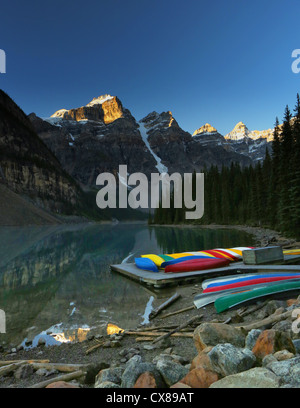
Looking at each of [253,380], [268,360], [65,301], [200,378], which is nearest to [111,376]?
[200,378]

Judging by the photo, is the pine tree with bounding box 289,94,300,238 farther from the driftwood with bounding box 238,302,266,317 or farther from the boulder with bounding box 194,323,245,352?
the boulder with bounding box 194,323,245,352

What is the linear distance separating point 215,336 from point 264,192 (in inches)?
2249

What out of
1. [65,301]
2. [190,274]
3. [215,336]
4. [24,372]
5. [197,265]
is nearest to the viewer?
[215,336]

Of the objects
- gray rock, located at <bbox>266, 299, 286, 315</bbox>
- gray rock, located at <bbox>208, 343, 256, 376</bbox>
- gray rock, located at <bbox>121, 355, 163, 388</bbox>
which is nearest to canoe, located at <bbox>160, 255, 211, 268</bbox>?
gray rock, located at <bbox>266, 299, 286, 315</bbox>

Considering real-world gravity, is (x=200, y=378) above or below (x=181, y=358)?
above

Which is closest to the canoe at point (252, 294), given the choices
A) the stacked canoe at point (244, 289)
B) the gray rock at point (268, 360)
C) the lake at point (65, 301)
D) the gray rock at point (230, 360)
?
the stacked canoe at point (244, 289)

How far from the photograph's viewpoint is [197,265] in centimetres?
1606

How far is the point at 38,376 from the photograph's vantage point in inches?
224

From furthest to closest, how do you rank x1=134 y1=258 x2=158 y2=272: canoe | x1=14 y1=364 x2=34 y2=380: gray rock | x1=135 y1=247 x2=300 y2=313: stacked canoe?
1. x1=134 y1=258 x2=158 y2=272: canoe
2. x1=135 y1=247 x2=300 y2=313: stacked canoe
3. x1=14 y1=364 x2=34 y2=380: gray rock

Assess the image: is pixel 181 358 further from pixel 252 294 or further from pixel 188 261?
pixel 188 261

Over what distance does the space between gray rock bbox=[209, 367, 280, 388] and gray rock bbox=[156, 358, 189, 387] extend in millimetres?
939

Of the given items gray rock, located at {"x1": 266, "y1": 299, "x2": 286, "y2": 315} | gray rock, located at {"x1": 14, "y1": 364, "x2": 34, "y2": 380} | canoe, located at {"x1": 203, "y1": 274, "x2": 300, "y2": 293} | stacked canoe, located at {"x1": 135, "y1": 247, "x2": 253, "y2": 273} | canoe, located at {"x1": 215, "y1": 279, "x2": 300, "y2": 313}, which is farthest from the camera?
stacked canoe, located at {"x1": 135, "y1": 247, "x2": 253, "y2": 273}

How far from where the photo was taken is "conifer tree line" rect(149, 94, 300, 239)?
29.3 m

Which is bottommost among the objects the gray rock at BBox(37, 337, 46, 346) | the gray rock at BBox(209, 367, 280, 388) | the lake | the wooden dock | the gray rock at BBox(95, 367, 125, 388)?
the lake
